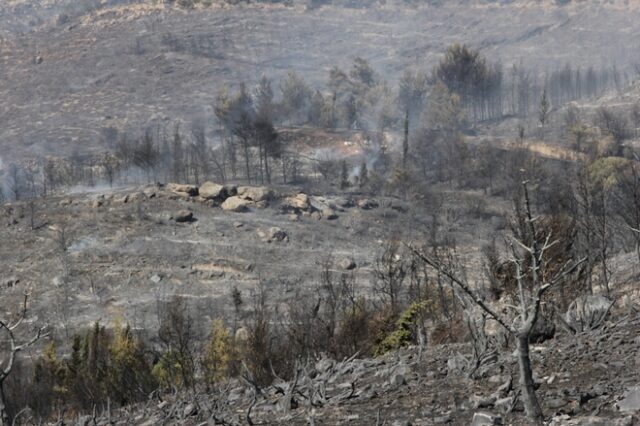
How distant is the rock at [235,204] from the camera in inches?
2431

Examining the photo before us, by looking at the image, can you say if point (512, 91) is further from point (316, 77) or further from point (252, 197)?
point (252, 197)

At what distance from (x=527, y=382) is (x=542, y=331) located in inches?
272

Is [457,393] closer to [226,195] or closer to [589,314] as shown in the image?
[589,314]

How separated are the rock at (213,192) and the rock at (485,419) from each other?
54.3m

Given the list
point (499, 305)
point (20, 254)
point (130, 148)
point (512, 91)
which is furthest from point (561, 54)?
point (499, 305)

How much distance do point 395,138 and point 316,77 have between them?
47337 millimetres

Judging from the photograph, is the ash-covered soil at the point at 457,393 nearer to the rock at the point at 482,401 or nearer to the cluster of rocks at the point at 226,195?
the rock at the point at 482,401

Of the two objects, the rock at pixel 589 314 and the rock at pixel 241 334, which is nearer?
the rock at pixel 589 314

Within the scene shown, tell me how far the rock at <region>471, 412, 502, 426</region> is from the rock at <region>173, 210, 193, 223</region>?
165ft

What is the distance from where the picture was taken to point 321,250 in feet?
182

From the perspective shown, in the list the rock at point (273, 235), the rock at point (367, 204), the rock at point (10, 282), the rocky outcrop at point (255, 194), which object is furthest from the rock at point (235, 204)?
the rock at point (10, 282)

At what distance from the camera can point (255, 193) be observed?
2520 inches

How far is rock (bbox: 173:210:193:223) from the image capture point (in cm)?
5862

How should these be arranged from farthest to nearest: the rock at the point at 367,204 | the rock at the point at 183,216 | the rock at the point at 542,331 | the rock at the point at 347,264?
1. the rock at the point at 367,204
2. the rock at the point at 183,216
3. the rock at the point at 347,264
4. the rock at the point at 542,331
